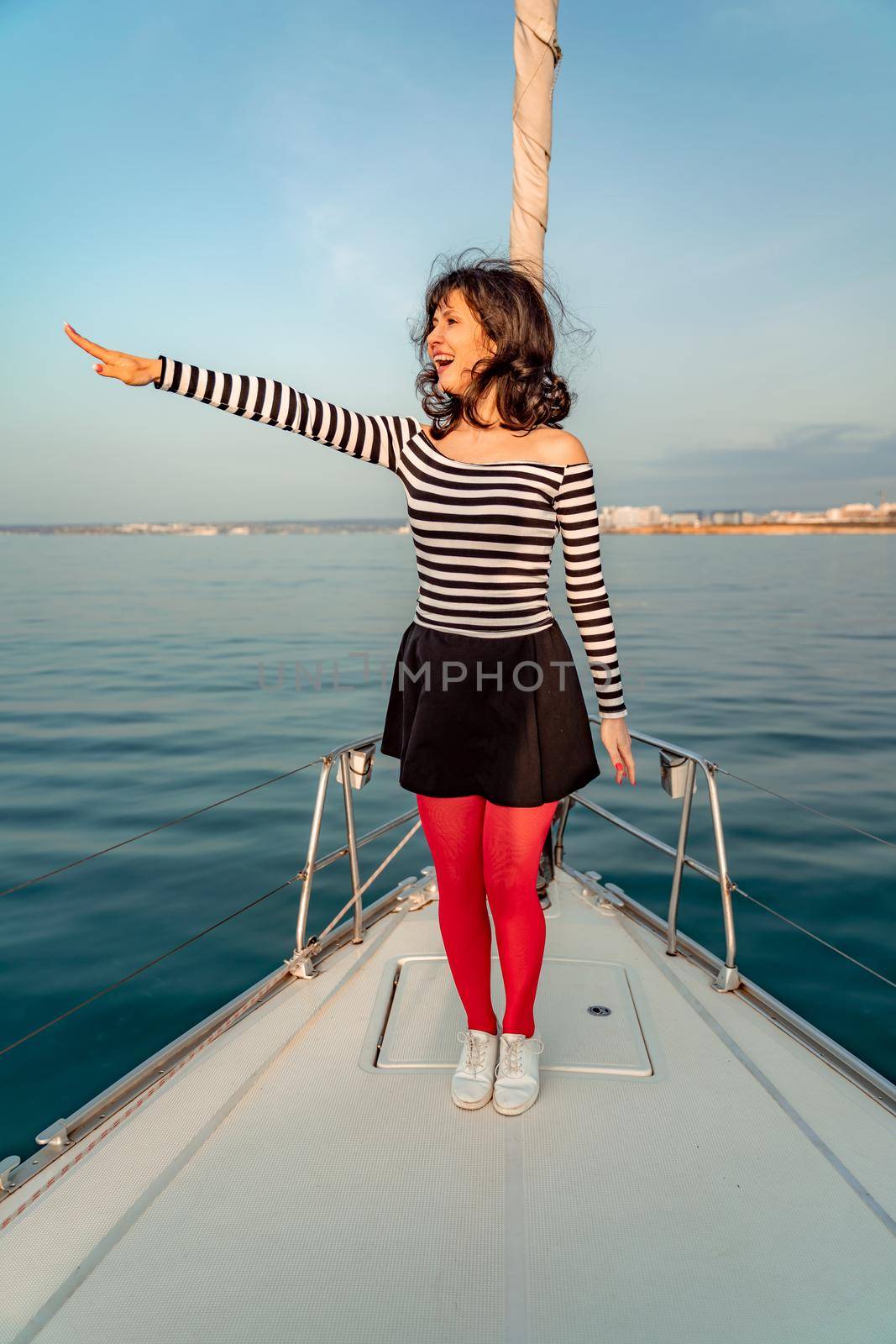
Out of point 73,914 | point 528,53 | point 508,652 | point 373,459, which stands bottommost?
point 73,914

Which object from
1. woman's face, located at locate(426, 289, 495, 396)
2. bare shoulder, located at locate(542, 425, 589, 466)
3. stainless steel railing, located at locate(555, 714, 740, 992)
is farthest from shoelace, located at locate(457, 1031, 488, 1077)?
woman's face, located at locate(426, 289, 495, 396)

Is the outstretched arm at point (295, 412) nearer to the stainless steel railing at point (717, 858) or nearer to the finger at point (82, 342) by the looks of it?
the finger at point (82, 342)

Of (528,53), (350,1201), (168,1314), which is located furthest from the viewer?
(528,53)

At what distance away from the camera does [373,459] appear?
66.0 inches

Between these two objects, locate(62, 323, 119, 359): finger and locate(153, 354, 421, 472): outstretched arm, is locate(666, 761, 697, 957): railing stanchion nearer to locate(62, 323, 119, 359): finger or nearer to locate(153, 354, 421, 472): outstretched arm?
locate(153, 354, 421, 472): outstretched arm

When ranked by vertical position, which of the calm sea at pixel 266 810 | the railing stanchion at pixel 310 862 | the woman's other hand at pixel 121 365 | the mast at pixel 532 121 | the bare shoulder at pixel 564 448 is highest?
the mast at pixel 532 121

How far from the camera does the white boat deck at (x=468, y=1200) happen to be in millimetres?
1201

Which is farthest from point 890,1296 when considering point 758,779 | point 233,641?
point 233,641

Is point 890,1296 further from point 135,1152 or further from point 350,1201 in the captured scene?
point 135,1152

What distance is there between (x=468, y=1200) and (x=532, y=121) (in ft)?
8.87

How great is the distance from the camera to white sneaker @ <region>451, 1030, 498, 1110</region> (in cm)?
168

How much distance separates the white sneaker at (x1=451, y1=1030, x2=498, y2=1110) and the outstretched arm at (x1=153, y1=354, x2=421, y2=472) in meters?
1.26

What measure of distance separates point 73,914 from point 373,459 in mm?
3250

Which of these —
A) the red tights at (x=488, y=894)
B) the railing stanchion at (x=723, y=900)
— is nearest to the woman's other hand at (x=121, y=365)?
the red tights at (x=488, y=894)
